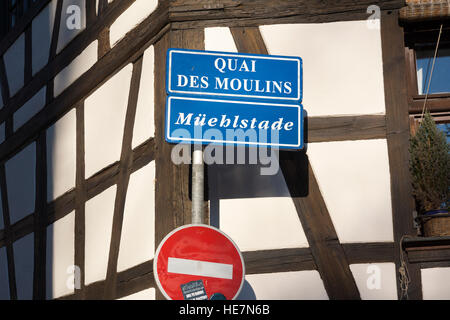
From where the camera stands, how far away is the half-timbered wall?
691cm

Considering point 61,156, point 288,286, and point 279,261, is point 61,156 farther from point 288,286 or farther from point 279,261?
point 288,286

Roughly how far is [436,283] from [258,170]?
5.36 ft

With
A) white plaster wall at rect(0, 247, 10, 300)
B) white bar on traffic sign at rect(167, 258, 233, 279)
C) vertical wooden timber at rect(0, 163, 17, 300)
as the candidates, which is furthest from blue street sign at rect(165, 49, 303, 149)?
white plaster wall at rect(0, 247, 10, 300)

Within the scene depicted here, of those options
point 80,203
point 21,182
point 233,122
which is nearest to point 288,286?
point 233,122

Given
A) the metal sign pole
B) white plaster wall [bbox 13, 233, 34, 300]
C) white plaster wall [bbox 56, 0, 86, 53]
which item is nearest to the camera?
the metal sign pole

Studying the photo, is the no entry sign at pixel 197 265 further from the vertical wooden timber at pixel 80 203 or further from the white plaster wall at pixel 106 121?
the vertical wooden timber at pixel 80 203

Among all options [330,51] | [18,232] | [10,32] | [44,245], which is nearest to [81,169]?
[44,245]

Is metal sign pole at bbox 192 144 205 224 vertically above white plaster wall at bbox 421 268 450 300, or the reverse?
metal sign pole at bbox 192 144 205 224

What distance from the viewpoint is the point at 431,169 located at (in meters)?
6.88

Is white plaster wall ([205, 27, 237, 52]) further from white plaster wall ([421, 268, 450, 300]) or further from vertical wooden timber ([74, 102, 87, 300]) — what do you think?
white plaster wall ([421, 268, 450, 300])

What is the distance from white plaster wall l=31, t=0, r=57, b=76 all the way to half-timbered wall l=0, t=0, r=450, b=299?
119 cm

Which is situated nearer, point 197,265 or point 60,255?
point 197,265

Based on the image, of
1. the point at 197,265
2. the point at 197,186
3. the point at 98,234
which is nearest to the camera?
the point at 197,265

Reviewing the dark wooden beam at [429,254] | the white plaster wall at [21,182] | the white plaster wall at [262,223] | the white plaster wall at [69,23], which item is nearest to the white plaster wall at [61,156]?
the white plaster wall at [21,182]
